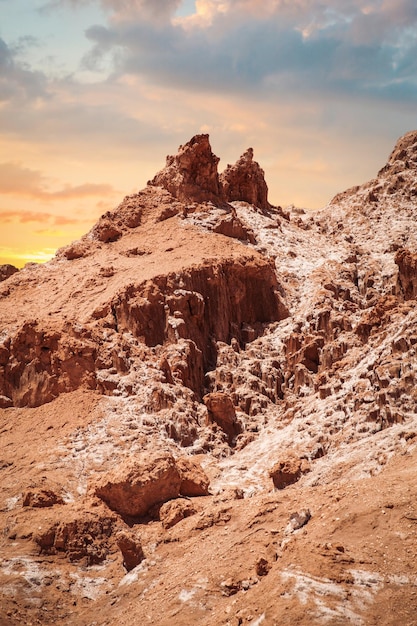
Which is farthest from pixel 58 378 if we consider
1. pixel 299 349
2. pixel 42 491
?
pixel 299 349

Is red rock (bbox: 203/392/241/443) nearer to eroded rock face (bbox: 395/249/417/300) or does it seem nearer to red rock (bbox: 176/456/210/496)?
red rock (bbox: 176/456/210/496)

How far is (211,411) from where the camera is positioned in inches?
1507

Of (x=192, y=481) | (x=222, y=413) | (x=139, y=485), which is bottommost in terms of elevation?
(x=192, y=481)

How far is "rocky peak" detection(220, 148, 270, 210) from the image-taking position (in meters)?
62.3

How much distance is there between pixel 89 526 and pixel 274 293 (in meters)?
25.5

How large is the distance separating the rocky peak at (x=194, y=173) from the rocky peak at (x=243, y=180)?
169 inches

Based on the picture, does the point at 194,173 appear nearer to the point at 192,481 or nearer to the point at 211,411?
the point at 211,411

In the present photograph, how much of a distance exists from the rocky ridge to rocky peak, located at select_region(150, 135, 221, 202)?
156 mm

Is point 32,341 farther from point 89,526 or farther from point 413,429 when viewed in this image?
point 413,429

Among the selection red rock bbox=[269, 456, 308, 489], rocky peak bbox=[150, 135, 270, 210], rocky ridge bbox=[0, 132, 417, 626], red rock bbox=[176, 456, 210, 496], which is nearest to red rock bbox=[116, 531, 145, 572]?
rocky ridge bbox=[0, 132, 417, 626]

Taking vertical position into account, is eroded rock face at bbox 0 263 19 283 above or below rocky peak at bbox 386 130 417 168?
below

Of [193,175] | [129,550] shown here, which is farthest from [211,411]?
[193,175]

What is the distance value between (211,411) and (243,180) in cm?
2943

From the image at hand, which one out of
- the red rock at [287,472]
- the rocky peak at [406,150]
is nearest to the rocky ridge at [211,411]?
the red rock at [287,472]
